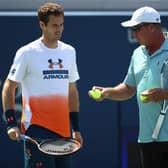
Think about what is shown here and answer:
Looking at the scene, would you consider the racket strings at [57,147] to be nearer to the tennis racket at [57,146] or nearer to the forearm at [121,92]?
the tennis racket at [57,146]

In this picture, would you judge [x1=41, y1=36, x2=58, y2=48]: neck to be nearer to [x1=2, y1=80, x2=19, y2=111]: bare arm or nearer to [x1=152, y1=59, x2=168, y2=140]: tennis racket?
[x1=2, y1=80, x2=19, y2=111]: bare arm

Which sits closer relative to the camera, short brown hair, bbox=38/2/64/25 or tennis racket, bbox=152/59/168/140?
tennis racket, bbox=152/59/168/140

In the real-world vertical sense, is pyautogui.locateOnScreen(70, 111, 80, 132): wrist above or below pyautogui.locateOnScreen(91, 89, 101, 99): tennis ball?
below

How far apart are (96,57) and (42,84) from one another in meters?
1.19

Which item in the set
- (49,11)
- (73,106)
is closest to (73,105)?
(73,106)

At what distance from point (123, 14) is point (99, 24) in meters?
0.22

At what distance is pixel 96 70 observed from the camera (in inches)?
217

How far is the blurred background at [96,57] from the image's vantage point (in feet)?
18.0

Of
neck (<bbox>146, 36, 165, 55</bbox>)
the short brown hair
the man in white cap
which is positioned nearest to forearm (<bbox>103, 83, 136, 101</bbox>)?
the man in white cap

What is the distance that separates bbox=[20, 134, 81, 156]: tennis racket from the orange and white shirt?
4.0 inches

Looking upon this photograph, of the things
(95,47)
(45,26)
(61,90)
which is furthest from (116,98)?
(95,47)

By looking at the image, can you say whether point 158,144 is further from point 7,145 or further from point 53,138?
point 7,145

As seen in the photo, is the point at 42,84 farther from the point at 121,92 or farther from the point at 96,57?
the point at 96,57

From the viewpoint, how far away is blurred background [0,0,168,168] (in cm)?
548
